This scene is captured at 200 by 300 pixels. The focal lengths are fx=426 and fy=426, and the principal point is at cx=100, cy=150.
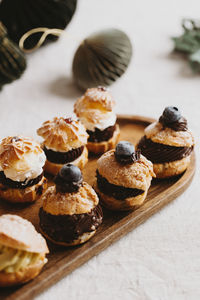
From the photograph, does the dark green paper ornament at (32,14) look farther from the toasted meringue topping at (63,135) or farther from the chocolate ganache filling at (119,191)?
the chocolate ganache filling at (119,191)

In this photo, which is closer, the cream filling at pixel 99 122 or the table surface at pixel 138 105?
the table surface at pixel 138 105

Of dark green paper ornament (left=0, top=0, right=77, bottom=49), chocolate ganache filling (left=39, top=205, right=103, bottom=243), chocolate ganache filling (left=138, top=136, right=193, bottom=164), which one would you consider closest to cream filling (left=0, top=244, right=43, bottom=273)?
chocolate ganache filling (left=39, top=205, right=103, bottom=243)

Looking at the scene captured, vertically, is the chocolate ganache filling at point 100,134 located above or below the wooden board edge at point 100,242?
above

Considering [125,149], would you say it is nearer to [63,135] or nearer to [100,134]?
[63,135]

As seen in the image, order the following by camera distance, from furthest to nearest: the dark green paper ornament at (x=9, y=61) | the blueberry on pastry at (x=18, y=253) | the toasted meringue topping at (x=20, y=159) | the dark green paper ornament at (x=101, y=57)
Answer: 1. the dark green paper ornament at (x=101, y=57)
2. the dark green paper ornament at (x=9, y=61)
3. the toasted meringue topping at (x=20, y=159)
4. the blueberry on pastry at (x=18, y=253)

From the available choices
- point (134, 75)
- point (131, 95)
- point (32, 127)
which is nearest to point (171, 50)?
point (134, 75)

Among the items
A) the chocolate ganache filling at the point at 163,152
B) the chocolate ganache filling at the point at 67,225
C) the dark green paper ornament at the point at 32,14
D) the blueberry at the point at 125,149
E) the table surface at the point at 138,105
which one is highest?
the dark green paper ornament at the point at 32,14

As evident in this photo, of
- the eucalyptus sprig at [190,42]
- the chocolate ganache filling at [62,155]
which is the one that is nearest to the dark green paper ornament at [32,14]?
the eucalyptus sprig at [190,42]
